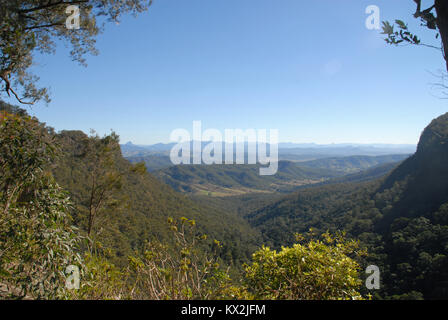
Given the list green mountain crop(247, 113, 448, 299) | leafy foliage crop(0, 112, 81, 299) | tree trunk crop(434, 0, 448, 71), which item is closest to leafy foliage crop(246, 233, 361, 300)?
green mountain crop(247, 113, 448, 299)

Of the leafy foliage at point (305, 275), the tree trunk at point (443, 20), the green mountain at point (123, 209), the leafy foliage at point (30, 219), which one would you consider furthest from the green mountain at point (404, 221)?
the green mountain at point (123, 209)

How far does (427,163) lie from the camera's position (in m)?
51.2

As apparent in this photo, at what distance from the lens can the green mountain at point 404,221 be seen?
21.6 m

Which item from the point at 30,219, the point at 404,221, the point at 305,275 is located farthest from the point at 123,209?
the point at 404,221

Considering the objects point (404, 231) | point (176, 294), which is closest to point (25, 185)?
point (176, 294)

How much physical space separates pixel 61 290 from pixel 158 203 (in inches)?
2052

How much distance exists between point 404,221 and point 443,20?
45052mm

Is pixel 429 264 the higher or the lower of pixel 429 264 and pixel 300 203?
the higher

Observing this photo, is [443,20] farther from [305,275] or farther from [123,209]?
[123,209]

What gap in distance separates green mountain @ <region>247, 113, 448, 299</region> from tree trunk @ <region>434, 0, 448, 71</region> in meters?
0.91

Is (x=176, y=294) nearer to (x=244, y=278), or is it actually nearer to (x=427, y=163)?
(x=244, y=278)

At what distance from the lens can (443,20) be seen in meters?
1.98

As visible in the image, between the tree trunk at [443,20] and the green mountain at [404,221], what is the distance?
0.91 meters
